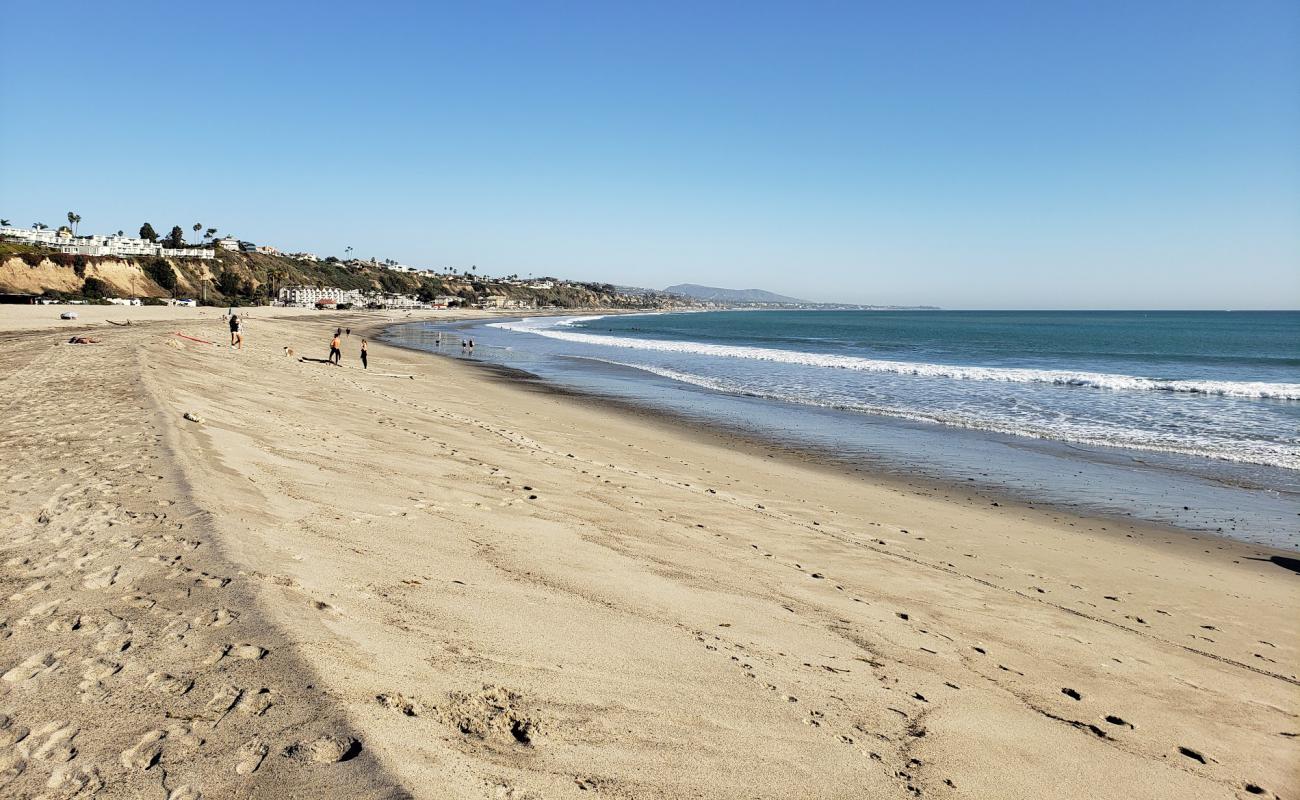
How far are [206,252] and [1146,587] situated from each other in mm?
144915

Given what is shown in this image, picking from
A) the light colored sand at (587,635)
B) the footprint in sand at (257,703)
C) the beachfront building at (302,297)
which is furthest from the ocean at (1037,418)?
the beachfront building at (302,297)

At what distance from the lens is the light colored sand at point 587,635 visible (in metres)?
3.14

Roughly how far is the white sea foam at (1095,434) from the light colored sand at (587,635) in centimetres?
806

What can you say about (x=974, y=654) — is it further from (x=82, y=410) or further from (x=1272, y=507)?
(x=82, y=410)

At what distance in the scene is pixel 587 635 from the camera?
181 inches

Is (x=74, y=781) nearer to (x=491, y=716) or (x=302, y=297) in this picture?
(x=491, y=716)

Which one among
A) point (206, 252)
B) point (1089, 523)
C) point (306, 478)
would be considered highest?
point (206, 252)

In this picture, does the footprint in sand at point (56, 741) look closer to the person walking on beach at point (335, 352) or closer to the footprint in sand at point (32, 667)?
the footprint in sand at point (32, 667)

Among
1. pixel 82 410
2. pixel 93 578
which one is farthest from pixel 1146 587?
pixel 82 410

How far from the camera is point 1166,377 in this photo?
114 ft

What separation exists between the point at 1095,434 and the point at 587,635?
18430 millimetres

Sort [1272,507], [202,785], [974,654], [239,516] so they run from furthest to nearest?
1. [1272,507]
2. [239,516]
3. [974,654]
4. [202,785]

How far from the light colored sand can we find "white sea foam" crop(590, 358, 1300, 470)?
26.5 feet

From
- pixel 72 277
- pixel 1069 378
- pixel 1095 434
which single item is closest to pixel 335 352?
pixel 1095 434
